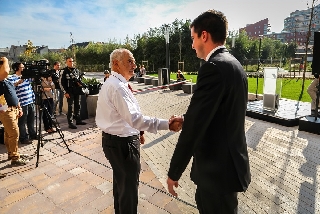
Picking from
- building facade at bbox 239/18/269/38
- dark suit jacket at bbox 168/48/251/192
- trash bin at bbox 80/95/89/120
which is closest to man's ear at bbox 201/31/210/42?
dark suit jacket at bbox 168/48/251/192

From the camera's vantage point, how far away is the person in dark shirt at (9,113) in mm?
4230

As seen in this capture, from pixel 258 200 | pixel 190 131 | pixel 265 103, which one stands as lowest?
pixel 258 200

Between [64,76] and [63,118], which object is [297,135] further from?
[63,118]

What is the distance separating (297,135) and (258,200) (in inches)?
149

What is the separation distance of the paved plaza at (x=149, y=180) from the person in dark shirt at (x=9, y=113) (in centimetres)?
29

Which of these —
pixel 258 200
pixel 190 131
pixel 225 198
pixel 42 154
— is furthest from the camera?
pixel 42 154

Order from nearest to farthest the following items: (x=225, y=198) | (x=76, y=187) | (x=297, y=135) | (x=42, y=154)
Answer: (x=225, y=198) < (x=76, y=187) < (x=42, y=154) < (x=297, y=135)

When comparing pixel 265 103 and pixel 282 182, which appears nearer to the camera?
pixel 282 182

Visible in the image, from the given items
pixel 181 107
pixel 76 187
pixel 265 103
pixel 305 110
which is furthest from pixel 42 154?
pixel 305 110

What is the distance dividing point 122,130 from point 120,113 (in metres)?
0.22

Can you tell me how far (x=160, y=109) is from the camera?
9.74 meters

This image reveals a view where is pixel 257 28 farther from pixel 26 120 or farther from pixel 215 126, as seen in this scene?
pixel 215 126

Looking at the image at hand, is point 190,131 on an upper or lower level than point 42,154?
upper

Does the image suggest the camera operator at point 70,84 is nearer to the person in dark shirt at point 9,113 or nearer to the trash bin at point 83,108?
the trash bin at point 83,108
